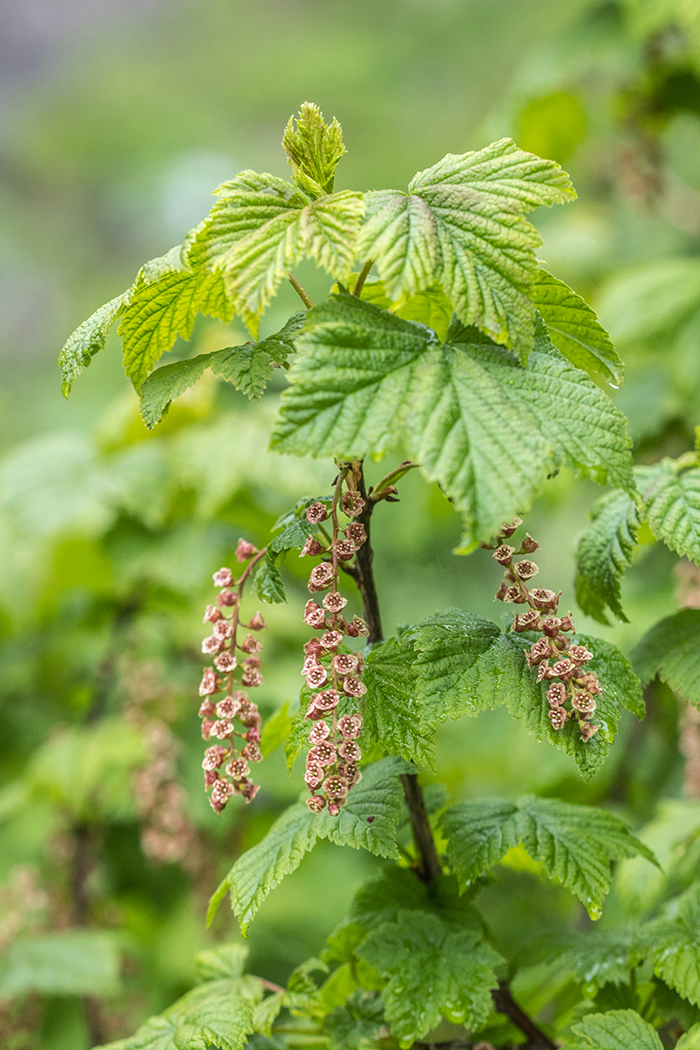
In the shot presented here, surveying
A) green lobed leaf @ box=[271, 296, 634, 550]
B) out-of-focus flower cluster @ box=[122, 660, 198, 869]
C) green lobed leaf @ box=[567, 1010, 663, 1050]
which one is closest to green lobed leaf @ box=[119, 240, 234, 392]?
green lobed leaf @ box=[271, 296, 634, 550]

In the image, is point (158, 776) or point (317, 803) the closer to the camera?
point (317, 803)

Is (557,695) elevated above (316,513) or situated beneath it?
situated beneath

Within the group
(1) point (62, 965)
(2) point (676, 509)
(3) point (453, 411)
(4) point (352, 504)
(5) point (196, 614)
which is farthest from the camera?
(5) point (196, 614)

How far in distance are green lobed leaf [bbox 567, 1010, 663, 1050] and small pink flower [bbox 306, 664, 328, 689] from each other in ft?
1.15

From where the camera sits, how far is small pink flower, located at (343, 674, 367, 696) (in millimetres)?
645

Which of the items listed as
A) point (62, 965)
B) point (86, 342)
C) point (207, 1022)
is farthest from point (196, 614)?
point (86, 342)

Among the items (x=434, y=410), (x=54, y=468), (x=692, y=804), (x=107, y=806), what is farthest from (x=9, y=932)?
(x=434, y=410)

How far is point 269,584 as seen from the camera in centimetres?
68

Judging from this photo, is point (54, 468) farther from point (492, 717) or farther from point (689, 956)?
point (492, 717)

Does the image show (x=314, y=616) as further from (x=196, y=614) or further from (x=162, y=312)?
(x=196, y=614)

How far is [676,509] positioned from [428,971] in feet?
1.46

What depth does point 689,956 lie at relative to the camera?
77 centimetres

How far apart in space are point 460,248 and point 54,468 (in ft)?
3.96

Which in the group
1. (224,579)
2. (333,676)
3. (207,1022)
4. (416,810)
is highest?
(224,579)
